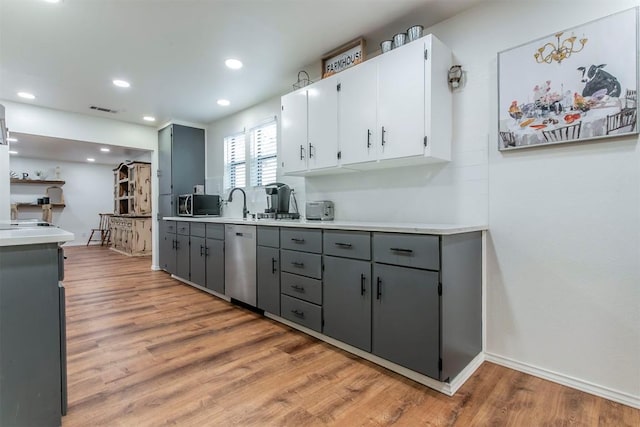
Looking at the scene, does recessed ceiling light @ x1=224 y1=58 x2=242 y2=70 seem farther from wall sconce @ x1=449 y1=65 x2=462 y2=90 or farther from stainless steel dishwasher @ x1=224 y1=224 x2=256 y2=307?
wall sconce @ x1=449 y1=65 x2=462 y2=90

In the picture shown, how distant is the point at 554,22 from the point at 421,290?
1.82 metres

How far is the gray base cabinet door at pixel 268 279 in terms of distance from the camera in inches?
109

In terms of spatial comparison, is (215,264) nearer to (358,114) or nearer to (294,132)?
(294,132)

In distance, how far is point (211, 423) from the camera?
58.4 inches

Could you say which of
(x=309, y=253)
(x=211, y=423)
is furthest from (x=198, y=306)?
(x=211, y=423)

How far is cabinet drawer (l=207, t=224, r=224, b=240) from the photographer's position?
353 cm

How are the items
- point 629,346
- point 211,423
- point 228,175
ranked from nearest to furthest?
point 211,423 → point 629,346 → point 228,175

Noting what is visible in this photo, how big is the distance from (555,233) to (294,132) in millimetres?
2249

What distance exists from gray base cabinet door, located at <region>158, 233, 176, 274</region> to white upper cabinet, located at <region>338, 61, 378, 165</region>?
3207 mm

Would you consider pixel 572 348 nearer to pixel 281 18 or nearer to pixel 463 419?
pixel 463 419

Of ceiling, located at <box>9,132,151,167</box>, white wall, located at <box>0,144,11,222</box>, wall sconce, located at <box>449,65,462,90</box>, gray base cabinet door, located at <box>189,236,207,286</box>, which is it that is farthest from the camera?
ceiling, located at <box>9,132,151,167</box>

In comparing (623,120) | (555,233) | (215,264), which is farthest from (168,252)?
(623,120)

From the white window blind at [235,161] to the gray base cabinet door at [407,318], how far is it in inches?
118

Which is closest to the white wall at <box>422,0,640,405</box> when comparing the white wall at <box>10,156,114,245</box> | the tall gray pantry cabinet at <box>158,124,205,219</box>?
the tall gray pantry cabinet at <box>158,124,205,219</box>
